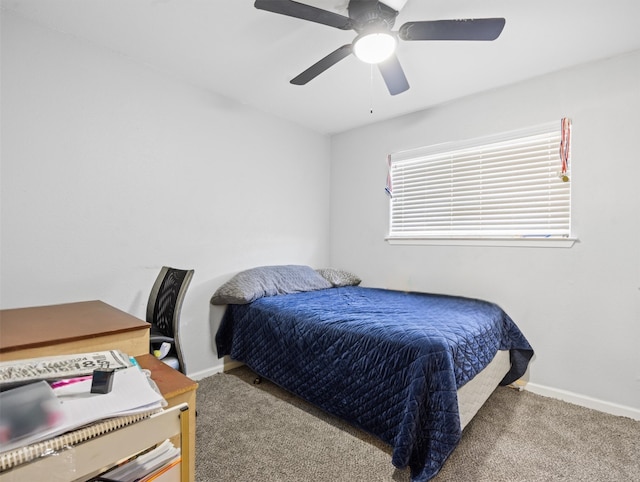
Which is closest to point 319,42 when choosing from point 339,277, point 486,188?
point 486,188

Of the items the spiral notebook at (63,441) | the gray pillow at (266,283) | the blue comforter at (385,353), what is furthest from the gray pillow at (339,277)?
the spiral notebook at (63,441)

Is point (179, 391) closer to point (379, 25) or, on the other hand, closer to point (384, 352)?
point (384, 352)

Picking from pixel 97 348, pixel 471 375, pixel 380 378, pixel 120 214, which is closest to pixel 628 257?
pixel 471 375

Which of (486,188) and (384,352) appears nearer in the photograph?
(384,352)

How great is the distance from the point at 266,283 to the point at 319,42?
1.83 metres

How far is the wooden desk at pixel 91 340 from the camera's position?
949 mm

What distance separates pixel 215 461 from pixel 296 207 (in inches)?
93.0

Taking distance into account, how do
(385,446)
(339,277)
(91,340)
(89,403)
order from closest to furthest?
1. (89,403)
2. (91,340)
3. (385,446)
4. (339,277)

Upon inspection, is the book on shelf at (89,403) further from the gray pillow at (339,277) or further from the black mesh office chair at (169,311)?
the gray pillow at (339,277)

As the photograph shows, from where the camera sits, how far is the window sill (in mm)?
2326

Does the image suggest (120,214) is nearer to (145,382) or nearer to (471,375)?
(145,382)

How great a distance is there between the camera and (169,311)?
6.19 feet

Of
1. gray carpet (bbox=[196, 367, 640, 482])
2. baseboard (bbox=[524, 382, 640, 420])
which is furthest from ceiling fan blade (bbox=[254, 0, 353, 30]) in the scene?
baseboard (bbox=[524, 382, 640, 420])

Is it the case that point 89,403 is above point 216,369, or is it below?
above
